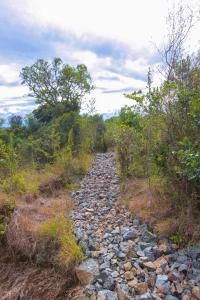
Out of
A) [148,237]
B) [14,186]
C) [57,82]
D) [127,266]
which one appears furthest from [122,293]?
[57,82]

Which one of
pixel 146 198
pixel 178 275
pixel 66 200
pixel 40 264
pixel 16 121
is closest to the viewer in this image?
pixel 178 275

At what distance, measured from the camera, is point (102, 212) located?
424 centimetres

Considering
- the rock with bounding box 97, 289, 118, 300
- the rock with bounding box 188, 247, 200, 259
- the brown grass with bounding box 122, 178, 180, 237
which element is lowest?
the rock with bounding box 97, 289, 118, 300

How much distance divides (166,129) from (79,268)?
208 centimetres

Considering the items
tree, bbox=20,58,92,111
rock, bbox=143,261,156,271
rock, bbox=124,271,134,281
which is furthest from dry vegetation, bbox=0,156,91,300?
tree, bbox=20,58,92,111

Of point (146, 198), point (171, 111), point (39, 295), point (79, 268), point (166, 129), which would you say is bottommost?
point (39, 295)

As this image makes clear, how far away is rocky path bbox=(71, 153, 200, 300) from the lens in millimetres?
2289

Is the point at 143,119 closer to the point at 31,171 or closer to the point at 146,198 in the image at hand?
the point at 146,198

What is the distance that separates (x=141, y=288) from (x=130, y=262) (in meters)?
0.41

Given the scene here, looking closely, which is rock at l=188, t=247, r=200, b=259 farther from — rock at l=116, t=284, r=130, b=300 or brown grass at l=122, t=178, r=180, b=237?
rock at l=116, t=284, r=130, b=300

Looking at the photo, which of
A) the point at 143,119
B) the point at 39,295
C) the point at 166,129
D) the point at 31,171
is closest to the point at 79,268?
the point at 39,295

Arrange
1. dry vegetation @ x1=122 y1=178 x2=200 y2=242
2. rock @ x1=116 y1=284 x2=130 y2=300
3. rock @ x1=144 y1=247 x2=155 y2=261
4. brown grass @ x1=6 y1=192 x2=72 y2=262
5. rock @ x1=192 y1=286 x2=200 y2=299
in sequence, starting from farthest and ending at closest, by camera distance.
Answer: brown grass @ x1=6 y1=192 x2=72 y2=262 → dry vegetation @ x1=122 y1=178 x2=200 y2=242 → rock @ x1=144 y1=247 x2=155 y2=261 → rock @ x1=116 y1=284 x2=130 y2=300 → rock @ x1=192 y1=286 x2=200 y2=299

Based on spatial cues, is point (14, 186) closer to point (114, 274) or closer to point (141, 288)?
point (114, 274)

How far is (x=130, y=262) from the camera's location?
2.71 metres
